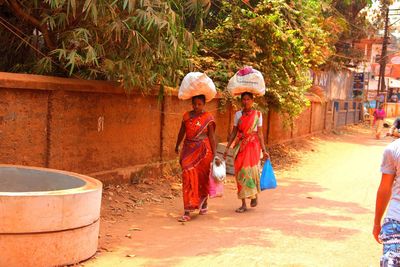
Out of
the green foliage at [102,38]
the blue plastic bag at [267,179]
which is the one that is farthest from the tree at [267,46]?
the blue plastic bag at [267,179]

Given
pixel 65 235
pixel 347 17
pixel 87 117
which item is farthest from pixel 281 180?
pixel 347 17

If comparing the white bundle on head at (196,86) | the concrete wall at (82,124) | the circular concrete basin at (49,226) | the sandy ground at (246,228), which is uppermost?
the white bundle on head at (196,86)

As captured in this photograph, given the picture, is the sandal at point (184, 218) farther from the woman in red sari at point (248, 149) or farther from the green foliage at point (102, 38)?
the green foliage at point (102, 38)

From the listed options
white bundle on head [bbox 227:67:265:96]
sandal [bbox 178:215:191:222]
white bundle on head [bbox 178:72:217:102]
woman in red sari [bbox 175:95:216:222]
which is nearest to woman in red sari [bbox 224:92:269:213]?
white bundle on head [bbox 227:67:265:96]

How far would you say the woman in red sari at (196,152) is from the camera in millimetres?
6672

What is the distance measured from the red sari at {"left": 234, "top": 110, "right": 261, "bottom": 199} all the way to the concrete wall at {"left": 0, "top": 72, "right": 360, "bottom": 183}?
198 centimetres

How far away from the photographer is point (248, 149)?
23.6ft

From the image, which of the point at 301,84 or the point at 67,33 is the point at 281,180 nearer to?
the point at 301,84

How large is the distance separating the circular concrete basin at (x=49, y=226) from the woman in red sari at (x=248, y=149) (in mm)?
2864

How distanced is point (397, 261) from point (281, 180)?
7890 millimetres

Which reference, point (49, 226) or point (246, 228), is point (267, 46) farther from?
point (49, 226)

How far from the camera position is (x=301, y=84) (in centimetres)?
1334

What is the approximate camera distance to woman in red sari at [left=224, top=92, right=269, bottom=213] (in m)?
7.16

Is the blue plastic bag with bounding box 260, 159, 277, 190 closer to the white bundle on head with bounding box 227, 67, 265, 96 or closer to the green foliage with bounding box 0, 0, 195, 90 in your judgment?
the white bundle on head with bounding box 227, 67, 265, 96
